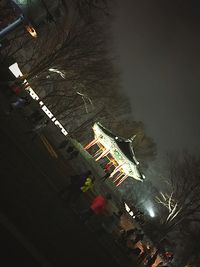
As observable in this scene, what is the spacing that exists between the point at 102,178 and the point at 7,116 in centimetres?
1302

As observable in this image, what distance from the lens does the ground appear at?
31.7ft

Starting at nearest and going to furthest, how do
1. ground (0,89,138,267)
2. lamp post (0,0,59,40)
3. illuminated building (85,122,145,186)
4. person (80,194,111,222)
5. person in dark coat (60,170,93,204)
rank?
ground (0,89,138,267) → lamp post (0,0,59,40) → person (80,194,111,222) → person in dark coat (60,170,93,204) → illuminated building (85,122,145,186)

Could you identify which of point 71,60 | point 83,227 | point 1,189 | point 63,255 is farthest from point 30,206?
point 71,60

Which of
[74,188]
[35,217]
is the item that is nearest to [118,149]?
[74,188]

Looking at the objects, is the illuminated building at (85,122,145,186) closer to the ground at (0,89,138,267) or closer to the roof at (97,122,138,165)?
the roof at (97,122,138,165)

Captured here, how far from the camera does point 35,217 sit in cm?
1129

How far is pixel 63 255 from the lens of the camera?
1109 centimetres

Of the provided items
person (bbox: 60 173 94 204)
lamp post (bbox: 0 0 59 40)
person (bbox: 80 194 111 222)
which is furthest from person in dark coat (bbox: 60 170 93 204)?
lamp post (bbox: 0 0 59 40)

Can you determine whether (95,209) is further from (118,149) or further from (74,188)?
(118,149)

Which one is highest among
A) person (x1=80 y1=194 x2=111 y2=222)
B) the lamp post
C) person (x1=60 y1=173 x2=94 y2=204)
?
the lamp post

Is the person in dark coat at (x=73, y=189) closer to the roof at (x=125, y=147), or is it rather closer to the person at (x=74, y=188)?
the person at (x=74, y=188)

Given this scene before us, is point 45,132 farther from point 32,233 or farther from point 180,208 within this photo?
point 180,208

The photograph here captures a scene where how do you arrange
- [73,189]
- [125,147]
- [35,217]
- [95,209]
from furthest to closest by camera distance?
[125,147]
[73,189]
[95,209]
[35,217]

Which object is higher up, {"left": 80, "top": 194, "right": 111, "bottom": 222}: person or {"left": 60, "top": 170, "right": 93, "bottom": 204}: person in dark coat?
{"left": 60, "top": 170, "right": 93, "bottom": 204}: person in dark coat
